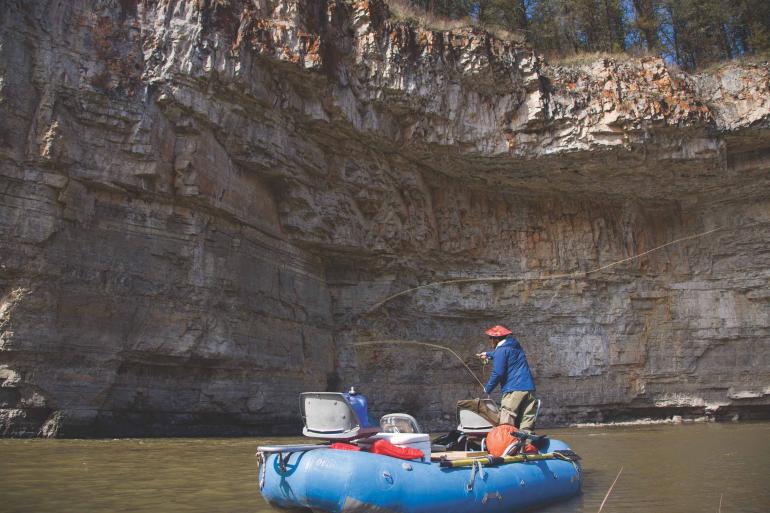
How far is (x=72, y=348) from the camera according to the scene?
1173 cm

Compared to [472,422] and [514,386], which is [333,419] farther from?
[514,386]

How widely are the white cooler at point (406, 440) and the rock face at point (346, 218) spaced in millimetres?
7766

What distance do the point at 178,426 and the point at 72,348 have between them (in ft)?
8.44

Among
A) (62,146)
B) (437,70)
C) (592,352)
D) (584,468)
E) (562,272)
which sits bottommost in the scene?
(584,468)

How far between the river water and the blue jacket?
1336 millimetres

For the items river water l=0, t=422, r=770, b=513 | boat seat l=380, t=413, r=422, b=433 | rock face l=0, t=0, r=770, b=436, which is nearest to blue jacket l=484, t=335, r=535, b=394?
river water l=0, t=422, r=770, b=513

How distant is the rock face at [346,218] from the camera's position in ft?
39.7

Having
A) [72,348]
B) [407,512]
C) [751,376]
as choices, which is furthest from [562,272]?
[407,512]

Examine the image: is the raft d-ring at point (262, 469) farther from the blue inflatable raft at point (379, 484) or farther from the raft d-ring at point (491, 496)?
the raft d-ring at point (491, 496)

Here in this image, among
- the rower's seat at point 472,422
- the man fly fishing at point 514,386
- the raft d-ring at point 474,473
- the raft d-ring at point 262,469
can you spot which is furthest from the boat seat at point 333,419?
the man fly fishing at point 514,386

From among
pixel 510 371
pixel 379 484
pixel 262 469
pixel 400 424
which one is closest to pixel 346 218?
pixel 510 371

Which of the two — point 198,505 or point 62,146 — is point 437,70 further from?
point 198,505

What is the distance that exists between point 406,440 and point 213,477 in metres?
2.45

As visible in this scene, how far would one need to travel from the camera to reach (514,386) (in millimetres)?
7703
